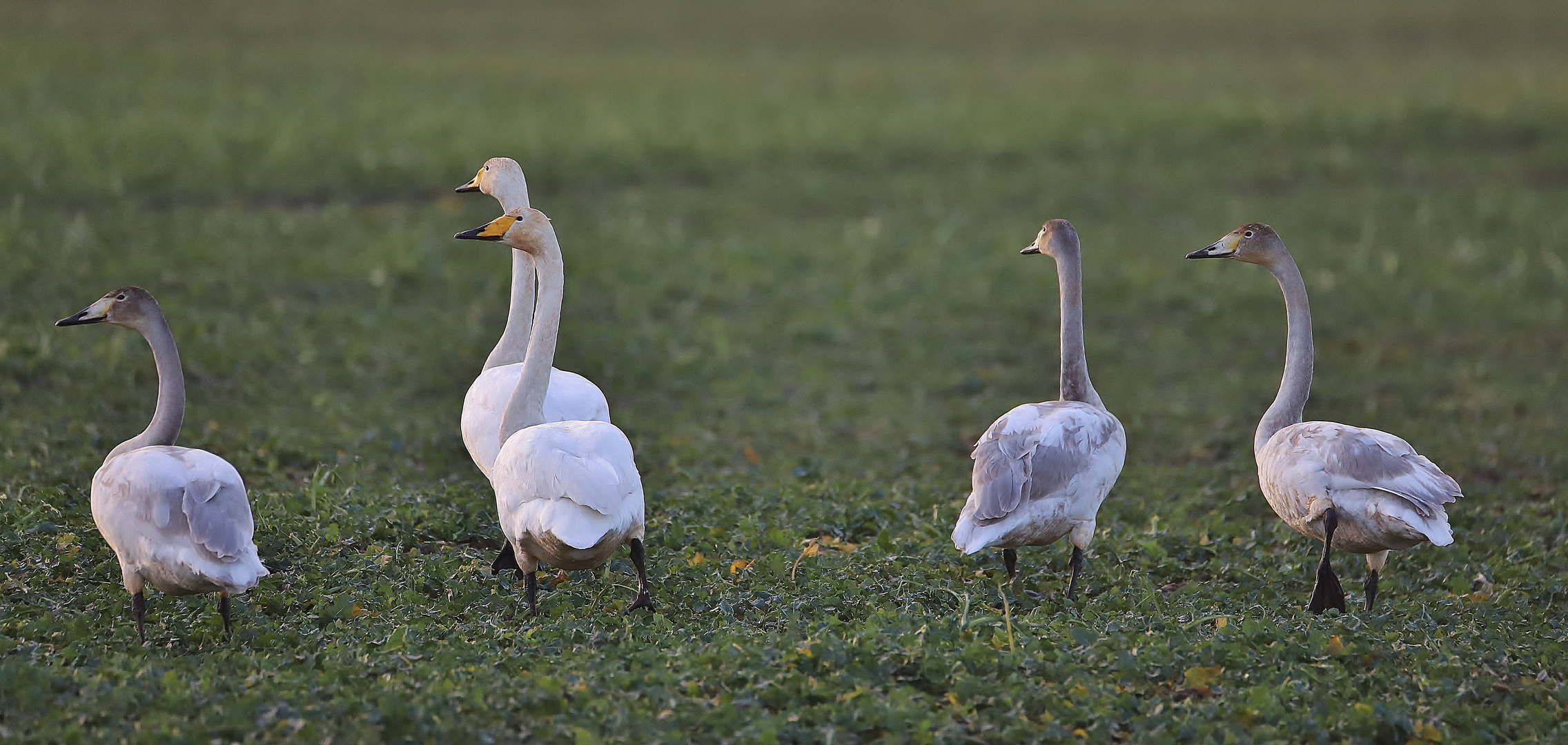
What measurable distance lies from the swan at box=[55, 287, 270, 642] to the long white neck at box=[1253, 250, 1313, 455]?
4.72 metres

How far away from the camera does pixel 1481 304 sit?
1328 centimetres

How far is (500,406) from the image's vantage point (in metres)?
7.17

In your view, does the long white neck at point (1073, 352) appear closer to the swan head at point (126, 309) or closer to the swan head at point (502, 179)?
the swan head at point (502, 179)

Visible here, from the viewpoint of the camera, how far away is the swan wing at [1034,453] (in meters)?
6.43

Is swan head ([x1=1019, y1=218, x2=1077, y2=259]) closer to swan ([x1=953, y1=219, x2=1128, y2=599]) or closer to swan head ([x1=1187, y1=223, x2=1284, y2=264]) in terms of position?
swan head ([x1=1187, y1=223, x2=1284, y2=264])

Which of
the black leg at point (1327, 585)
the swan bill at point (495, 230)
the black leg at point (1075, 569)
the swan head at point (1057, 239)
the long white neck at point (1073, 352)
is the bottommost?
the black leg at point (1075, 569)

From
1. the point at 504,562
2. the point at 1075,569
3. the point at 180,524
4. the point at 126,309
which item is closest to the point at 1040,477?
the point at 1075,569

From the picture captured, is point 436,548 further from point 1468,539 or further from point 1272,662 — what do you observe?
point 1468,539

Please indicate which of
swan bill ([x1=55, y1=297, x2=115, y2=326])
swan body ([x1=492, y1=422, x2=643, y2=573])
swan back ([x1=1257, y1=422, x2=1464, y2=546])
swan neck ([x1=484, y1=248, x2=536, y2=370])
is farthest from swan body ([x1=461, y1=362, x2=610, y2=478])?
swan back ([x1=1257, y1=422, x2=1464, y2=546])

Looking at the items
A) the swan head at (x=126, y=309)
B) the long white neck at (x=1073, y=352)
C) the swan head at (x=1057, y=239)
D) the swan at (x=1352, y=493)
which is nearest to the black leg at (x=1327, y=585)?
the swan at (x=1352, y=493)

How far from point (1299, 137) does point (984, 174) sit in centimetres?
522

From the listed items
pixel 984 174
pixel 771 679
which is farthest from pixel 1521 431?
pixel 984 174

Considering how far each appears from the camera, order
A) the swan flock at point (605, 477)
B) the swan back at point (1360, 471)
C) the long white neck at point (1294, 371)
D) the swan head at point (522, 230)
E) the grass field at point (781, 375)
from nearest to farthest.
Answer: the grass field at point (781, 375) < the swan flock at point (605, 477) < the swan back at point (1360, 471) < the swan head at point (522, 230) < the long white neck at point (1294, 371)

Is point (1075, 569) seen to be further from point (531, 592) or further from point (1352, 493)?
point (531, 592)
